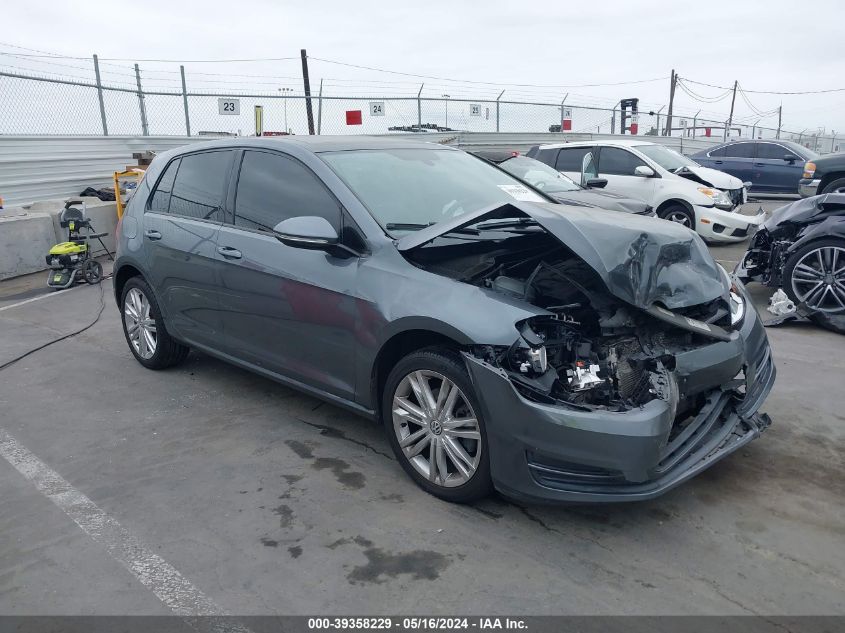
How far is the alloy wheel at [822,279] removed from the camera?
6.00m

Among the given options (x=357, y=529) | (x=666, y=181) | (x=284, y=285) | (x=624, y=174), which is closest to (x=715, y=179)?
(x=666, y=181)

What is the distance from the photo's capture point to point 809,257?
6133 mm

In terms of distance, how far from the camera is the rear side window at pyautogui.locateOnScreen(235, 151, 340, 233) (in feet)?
12.7

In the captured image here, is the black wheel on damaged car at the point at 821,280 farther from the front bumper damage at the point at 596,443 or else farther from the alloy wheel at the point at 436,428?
the alloy wheel at the point at 436,428

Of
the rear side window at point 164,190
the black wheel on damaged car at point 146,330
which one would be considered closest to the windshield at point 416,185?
the rear side window at point 164,190

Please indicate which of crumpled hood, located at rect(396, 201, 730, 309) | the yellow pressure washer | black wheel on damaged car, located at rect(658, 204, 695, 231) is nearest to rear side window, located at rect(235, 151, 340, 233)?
crumpled hood, located at rect(396, 201, 730, 309)

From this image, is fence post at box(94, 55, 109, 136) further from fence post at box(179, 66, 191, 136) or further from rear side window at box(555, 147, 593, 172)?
rear side window at box(555, 147, 593, 172)

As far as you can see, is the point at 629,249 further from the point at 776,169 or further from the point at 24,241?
the point at 776,169

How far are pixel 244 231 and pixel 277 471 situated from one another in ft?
4.92

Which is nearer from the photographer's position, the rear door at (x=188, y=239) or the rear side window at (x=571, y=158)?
the rear door at (x=188, y=239)

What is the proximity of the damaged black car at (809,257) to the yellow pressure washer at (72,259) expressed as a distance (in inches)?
319
